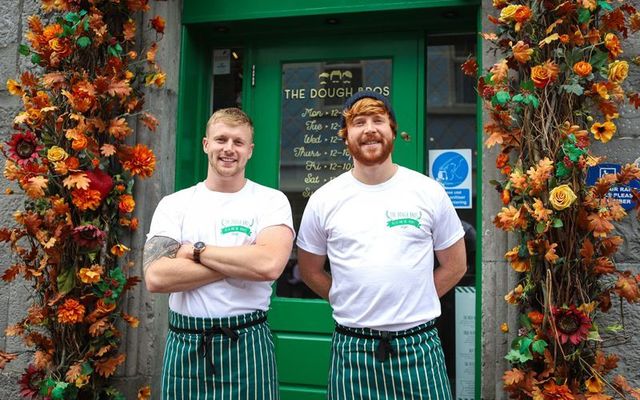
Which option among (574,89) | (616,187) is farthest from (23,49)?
(616,187)

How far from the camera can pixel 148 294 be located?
332cm

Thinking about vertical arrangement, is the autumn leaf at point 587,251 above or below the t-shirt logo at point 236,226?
below

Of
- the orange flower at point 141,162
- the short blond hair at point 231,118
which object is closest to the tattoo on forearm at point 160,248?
the short blond hair at point 231,118

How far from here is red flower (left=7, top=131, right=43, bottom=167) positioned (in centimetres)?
315

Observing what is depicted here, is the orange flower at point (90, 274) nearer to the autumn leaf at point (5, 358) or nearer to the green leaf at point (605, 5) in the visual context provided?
the autumn leaf at point (5, 358)

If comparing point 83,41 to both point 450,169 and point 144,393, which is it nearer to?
point 144,393

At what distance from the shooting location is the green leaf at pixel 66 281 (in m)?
3.12

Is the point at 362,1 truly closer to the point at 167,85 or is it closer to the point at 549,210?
the point at 167,85

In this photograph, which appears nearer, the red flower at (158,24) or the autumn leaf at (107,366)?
the autumn leaf at (107,366)

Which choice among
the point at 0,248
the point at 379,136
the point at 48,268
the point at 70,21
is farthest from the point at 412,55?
the point at 0,248

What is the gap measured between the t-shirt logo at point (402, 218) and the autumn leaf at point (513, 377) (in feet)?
2.78

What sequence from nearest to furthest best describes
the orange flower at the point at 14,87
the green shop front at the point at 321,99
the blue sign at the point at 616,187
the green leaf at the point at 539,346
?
the green leaf at the point at 539,346
the blue sign at the point at 616,187
the orange flower at the point at 14,87
the green shop front at the point at 321,99

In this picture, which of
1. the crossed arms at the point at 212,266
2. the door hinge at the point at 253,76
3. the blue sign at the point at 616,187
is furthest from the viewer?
the door hinge at the point at 253,76

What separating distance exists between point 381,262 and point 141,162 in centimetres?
158
